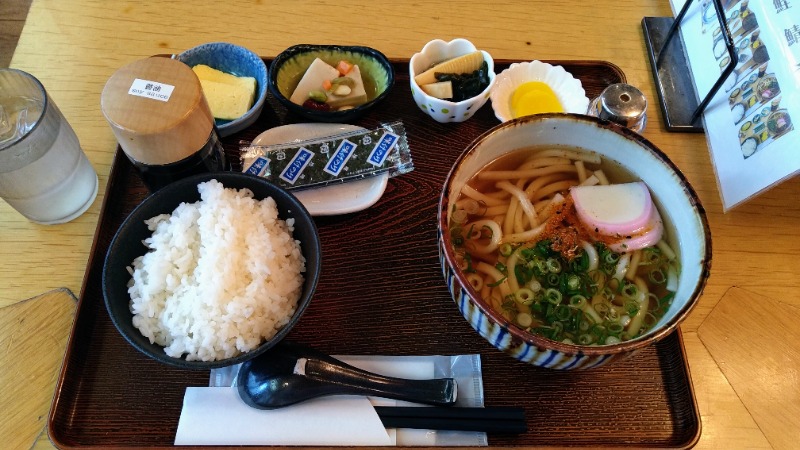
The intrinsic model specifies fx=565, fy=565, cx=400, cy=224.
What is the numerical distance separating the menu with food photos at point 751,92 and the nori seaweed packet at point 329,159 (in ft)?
2.92

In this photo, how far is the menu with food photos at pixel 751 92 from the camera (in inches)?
56.0

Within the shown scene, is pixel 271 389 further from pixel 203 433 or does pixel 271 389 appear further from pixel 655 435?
pixel 655 435

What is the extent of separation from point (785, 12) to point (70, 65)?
6.73 ft

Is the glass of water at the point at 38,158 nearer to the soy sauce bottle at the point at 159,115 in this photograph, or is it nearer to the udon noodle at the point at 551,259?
the soy sauce bottle at the point at 159,115

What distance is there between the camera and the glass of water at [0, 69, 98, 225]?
135 cm

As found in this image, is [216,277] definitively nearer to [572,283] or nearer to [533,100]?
[572,283]

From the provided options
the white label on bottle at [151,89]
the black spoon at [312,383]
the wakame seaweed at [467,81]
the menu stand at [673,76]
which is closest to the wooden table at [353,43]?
the menu stand at [673,76]

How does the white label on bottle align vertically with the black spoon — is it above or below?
above

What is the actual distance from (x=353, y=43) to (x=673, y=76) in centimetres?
103

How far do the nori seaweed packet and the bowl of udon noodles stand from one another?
0.98 feet

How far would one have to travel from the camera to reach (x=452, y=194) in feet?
4.00

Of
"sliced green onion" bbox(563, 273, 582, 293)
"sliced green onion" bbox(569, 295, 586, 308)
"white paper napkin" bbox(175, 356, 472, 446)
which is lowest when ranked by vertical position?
"white paper napkin" bbox(175, 356, 472, 446)

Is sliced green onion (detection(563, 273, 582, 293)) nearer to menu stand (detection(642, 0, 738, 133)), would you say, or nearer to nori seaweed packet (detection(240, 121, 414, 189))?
nori seaweed packet (detection(240, 121, 414, 189))

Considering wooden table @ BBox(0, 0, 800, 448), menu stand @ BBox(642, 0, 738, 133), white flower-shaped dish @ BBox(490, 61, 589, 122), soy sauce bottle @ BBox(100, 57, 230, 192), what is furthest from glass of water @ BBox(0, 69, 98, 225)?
menu stand @ BBox(642, 0, 738, 133)
